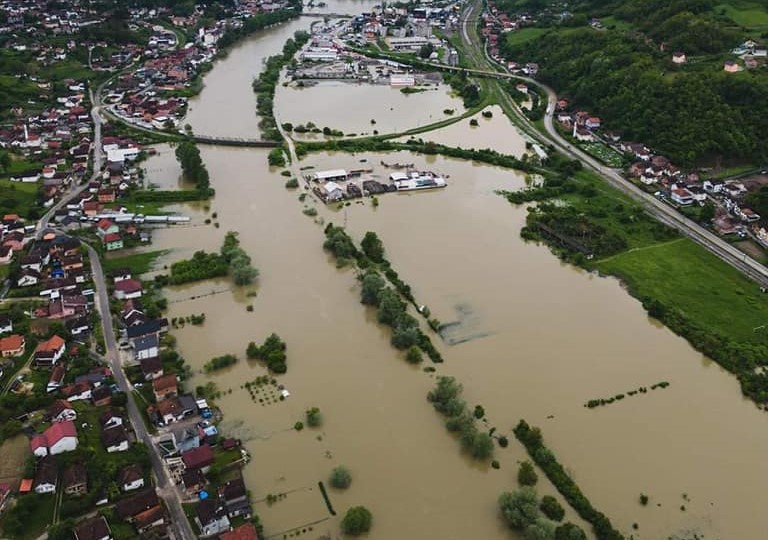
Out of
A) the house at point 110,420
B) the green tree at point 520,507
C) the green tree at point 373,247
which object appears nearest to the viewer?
the green tree at point 520,507

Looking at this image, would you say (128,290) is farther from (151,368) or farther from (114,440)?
(114,440)

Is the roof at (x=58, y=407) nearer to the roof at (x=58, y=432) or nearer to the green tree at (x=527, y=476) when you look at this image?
the roof at (x=58, y=432)

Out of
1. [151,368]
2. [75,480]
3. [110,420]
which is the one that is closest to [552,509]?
[75,480]

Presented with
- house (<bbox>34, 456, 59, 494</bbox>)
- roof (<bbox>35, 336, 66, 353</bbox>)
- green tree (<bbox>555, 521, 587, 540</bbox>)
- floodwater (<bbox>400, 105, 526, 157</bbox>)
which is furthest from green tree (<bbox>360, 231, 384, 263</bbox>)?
floodwater (<bbox>400, 105, 526, 157</bbox>)

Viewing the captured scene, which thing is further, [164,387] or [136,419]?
[164,387]

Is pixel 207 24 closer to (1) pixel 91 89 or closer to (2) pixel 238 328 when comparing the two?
(1) pixel 91 89

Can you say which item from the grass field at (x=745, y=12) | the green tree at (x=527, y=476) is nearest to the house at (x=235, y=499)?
the green tree at (x=527, y=476)
